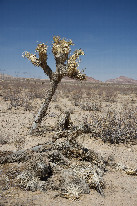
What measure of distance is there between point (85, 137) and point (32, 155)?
3644 mm

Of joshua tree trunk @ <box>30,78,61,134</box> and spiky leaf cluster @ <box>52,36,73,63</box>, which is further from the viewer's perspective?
joshua tree trunk @ <box>30,78,61,134</box>

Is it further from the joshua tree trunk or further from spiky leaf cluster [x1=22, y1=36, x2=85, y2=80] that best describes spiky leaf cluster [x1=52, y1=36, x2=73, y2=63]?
the joshua tree trunk

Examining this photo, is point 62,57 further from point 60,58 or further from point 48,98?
point 48,98

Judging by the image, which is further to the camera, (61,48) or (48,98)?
(48,98)

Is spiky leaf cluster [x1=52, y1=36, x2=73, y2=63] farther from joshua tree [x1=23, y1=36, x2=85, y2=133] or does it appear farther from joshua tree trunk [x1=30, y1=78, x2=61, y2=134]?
joshua tree trunk [x1=30, y1=78, x2=61, y2=134]

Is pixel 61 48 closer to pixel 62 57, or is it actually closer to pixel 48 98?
pixel 62 57

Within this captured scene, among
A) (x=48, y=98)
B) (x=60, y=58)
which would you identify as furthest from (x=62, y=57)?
(x=48, y=98)

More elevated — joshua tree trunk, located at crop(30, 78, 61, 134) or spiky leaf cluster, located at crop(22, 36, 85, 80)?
spiky leaf cluster, located at crop(22, 36, 85, 80)

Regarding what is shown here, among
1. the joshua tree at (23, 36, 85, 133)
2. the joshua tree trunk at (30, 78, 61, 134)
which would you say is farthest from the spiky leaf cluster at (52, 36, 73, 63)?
the joshua tree trunk at (30, 78, 61, 134)

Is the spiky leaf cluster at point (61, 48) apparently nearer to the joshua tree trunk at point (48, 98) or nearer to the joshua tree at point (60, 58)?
the joshua tree at point (60, 58)

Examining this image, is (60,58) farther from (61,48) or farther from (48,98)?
(48,98)

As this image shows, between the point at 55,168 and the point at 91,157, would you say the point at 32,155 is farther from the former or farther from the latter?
the point at 91,157

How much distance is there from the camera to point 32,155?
3.45 m

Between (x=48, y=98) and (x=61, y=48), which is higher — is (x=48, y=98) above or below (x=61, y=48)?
below
